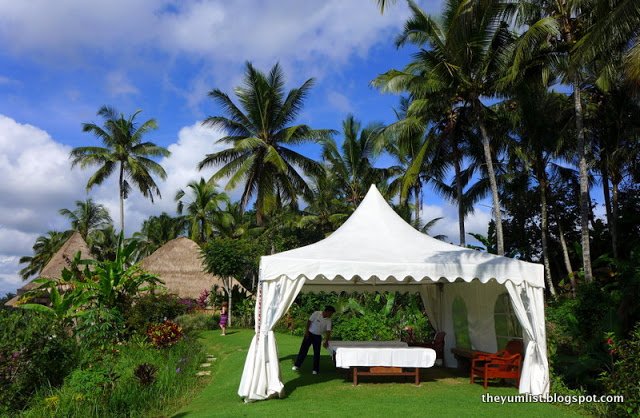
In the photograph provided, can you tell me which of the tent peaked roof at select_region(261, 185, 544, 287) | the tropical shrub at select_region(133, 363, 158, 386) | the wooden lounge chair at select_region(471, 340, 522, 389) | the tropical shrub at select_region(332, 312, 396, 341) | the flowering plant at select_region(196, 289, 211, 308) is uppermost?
the tent peaked roof at select_region(261, 185, 544, 287)

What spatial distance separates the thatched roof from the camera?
2877cm

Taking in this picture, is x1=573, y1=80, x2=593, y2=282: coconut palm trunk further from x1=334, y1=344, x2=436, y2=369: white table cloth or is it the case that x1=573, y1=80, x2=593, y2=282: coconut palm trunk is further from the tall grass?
the tall grass

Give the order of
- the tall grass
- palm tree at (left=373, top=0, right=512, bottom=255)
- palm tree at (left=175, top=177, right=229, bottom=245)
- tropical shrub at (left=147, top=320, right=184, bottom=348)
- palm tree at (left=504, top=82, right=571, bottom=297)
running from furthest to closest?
palm tree at (left=175, top=177, right=229, bottom=245) → palm tree at (left=504, top=82, right=571, bottom=297) → palm tree at (left=373, top=0, right=512, bottom=255) → tropical shrub at (left=147, top=320, right=184, bottom=348) → the tall grass

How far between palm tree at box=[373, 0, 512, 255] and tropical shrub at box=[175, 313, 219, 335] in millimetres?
10714

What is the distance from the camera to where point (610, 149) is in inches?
891

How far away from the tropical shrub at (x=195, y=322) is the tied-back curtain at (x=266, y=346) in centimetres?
884

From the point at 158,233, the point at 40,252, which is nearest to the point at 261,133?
the point at 158,233

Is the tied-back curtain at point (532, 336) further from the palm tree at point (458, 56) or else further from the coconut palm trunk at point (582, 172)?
the palm tree at point (458, 56)

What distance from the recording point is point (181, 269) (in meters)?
29.3

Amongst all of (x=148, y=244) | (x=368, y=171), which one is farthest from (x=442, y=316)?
(x=148, y=244)

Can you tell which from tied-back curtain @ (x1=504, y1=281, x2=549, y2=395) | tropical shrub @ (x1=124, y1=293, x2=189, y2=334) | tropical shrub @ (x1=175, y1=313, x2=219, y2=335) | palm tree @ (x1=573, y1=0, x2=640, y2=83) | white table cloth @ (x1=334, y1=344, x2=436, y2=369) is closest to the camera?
tied-back curtain @ (x1=504, y1=281, x2=549, y2=395)

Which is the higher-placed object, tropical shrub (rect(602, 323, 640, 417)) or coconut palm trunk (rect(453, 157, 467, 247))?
coconut palm trunk (rect(453, 157, 467, 247))

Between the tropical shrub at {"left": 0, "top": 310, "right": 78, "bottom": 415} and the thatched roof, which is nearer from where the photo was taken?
the tropical shrub at {"left": 0, "top": 310, "right": 78, "bottom": 415}

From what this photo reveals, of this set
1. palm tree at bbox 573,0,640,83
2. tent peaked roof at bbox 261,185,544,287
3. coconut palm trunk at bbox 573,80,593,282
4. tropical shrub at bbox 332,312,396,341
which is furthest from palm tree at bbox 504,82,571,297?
tent peaked roof at bbox 261,185,544,287
